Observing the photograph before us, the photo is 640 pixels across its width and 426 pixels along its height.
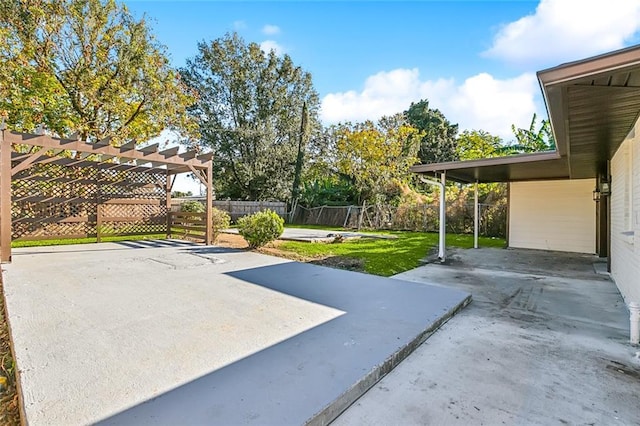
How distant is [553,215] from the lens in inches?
407

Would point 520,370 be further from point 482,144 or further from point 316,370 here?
point 482,144

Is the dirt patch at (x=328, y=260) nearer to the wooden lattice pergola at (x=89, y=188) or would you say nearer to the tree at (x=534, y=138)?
the wooden lattice pergola at (x=89, y=188)

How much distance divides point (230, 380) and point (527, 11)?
8572 millimetres

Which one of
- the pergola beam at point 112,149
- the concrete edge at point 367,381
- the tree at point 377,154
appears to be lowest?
the concrete edge at point 367,381

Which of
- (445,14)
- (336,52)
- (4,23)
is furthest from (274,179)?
(445,14)

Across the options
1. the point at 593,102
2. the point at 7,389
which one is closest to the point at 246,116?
the point at 593,102

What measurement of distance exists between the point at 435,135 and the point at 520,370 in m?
26.0

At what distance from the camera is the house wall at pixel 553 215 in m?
9.77

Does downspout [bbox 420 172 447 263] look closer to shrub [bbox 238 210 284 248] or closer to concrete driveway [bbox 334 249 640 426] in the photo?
concrete driveway [bbox 334 249 640 426]

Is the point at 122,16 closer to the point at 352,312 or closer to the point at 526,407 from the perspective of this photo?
the point at 352,312

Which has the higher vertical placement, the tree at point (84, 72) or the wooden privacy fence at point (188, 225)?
the tree at point (84, 72)

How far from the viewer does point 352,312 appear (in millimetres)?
3674

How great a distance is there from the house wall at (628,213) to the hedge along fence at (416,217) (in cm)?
716

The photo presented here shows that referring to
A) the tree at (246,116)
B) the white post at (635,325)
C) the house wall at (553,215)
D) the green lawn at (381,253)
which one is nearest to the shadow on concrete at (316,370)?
the white post at (635,325)
